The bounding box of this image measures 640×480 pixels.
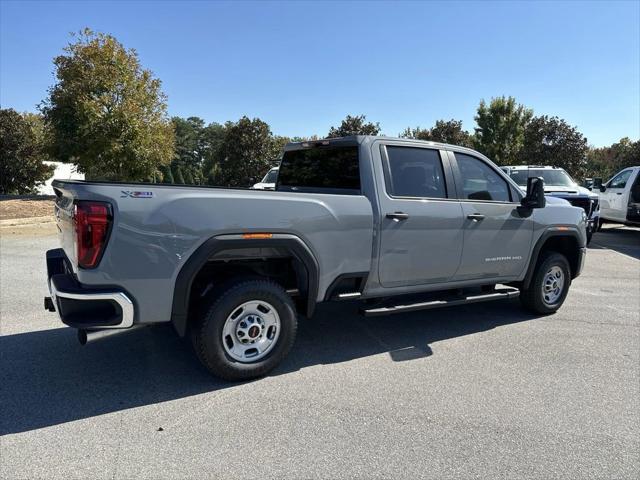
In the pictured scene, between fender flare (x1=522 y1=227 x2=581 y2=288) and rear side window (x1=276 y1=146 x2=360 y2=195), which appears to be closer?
rear side window (x1=276 y1=146 x2=360 y2=195)

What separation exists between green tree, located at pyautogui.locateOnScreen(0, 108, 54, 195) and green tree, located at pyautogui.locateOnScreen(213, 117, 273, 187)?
437 inches

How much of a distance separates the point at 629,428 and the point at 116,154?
1880 centimetres

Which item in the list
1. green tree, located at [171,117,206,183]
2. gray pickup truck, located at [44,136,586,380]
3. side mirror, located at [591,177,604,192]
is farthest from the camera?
green tree, located at [171,117,206,183]

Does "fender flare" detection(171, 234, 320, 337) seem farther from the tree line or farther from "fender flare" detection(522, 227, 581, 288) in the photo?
the tree line

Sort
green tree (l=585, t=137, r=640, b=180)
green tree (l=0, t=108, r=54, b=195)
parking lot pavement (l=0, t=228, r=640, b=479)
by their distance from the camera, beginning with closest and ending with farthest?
parking lot pavement (l=0, t=228, r=640, b=479) → green tree (l=0, t=108, r=54, b=195) → green tree (l=585, t=137, r=640, b=180)

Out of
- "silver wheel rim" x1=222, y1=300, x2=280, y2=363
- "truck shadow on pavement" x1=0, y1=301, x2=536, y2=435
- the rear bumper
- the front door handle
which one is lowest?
"truck shadow on pavement" x1=0, y1=301, x2=536, y2=435

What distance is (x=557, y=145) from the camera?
26.0m

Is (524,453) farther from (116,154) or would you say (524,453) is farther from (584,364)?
(116,154)

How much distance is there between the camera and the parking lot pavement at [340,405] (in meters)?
2.82

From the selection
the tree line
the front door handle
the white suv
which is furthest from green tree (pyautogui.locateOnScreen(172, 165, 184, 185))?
the front door handle

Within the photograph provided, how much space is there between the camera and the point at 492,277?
17.4ft

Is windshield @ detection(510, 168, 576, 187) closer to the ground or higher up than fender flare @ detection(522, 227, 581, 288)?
higher up

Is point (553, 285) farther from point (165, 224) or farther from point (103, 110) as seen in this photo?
point (103, 110)

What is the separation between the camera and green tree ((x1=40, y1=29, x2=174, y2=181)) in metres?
18.0
